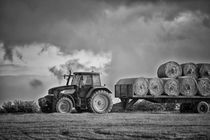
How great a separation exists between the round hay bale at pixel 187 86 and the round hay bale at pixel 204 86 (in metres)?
0.27

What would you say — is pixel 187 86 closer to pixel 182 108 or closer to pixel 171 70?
pixel 171 70

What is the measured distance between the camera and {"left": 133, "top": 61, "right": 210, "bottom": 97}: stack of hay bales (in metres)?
15.4

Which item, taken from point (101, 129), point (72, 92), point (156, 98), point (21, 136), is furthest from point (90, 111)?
point (21, 136)

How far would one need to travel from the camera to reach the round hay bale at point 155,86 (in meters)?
15.4

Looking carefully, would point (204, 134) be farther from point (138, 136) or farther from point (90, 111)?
point (90, 111)

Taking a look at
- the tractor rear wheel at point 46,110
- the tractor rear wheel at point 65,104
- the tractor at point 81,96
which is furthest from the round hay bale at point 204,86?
the tractor rear wheel at point 46,110

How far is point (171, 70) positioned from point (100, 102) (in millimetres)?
3572

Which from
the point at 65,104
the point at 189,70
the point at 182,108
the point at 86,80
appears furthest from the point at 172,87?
the point at 65,104

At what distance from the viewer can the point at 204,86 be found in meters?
16.0

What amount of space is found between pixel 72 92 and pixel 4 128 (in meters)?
5.21

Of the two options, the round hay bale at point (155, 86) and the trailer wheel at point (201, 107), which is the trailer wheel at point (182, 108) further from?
the round hay bale at point (155, 86)

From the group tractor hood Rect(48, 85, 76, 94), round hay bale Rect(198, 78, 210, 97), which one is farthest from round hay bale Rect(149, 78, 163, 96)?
tractor hood Rect(48, 85, 76, 94)

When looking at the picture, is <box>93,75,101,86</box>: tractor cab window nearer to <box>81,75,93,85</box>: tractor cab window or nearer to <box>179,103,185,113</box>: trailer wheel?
<box>81,75,93,85</box>: tractor cab window

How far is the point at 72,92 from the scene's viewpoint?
14742 mm
